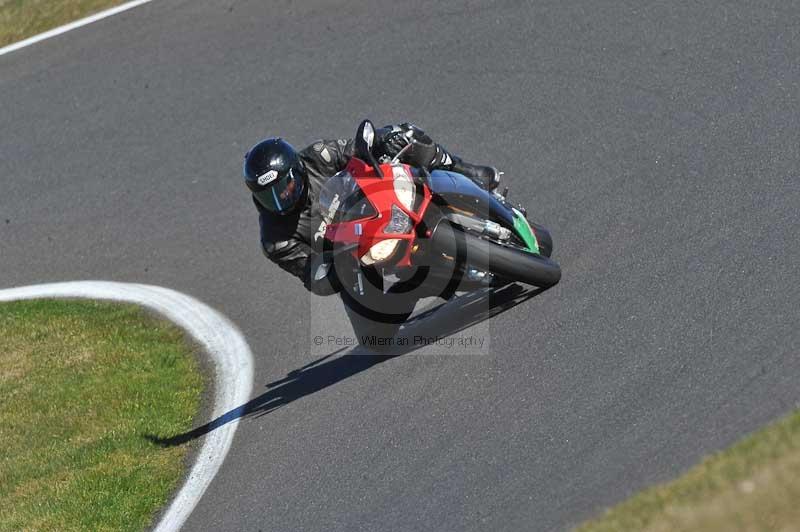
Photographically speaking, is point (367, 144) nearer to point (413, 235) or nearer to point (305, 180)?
point (413, 235)

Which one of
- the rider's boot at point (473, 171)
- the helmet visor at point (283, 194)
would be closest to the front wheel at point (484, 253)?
the rider's boot at point (473, 171)

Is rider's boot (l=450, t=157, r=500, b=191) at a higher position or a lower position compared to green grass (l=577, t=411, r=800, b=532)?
higher

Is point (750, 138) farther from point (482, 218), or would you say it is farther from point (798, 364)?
point (798, 364)

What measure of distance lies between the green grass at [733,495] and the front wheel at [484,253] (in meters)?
2.13

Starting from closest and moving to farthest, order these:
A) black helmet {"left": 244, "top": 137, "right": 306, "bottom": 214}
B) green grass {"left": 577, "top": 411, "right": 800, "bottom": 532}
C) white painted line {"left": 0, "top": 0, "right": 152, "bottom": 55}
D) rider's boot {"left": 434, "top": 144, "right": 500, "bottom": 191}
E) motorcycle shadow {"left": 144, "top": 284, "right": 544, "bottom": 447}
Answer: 1. green grass {"left": 577, "top": 411, "right": 800, "bottom": 532}
2. black helmet {"left": 244, "top": 137, "right": 306, "bottom": 214}
3. rider's boot {"left": 434, "top": 144, "right": 500, "bottom": 191}
4. motorcycle shadow {"left": 144, "top": 284, "right": 544, "bottom": 447}
5. white painted line {"left": 0, "top": 0, "right": 152, "bottom": 55}

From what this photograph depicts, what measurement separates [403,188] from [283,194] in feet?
2.82

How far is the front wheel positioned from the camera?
7.29m

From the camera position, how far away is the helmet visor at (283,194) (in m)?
7.55

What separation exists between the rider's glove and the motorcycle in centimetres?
6

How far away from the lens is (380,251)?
7.11 meters

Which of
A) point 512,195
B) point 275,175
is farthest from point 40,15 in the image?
point 275,175

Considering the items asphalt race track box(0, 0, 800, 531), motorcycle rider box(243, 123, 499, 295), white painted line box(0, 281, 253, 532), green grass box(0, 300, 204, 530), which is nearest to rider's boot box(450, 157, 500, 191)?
motorcycle rider box(243, 123, 499, 295)

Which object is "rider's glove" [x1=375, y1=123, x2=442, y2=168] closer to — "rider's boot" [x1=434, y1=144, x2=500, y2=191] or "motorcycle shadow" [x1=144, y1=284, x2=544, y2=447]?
"rider's boot" [x1=434, y1=144, x2=500, y2=191]

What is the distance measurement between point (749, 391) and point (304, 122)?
653 centimetres
